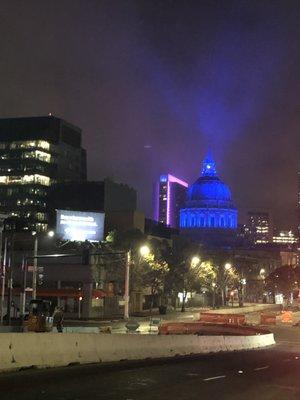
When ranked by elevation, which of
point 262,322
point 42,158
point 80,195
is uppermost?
point 42,158

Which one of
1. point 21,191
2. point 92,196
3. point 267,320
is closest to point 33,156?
point 21,191

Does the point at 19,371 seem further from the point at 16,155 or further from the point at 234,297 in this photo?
the point at 16,155

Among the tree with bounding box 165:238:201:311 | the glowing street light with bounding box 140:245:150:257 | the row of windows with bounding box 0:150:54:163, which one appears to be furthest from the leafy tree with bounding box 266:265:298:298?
the glowing street light with bounding box 140:245:150:257

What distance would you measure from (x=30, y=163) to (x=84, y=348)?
15385cm

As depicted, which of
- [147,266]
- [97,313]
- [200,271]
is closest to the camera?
[97,313]

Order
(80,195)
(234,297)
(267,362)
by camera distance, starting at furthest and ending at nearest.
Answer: (80,195) → (234,297) → (267,362)

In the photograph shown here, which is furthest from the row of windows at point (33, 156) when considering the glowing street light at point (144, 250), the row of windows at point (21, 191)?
the glowing street light at point (144, 250)

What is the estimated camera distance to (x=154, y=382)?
1731cm

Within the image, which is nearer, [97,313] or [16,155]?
[97,313]

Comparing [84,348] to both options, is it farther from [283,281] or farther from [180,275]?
[283,281]

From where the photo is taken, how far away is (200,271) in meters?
98.8

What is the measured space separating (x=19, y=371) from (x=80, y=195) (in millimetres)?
146396

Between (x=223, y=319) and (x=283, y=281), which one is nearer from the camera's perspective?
(x=223, y=319)

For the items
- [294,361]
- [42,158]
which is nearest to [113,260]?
[294,361]
